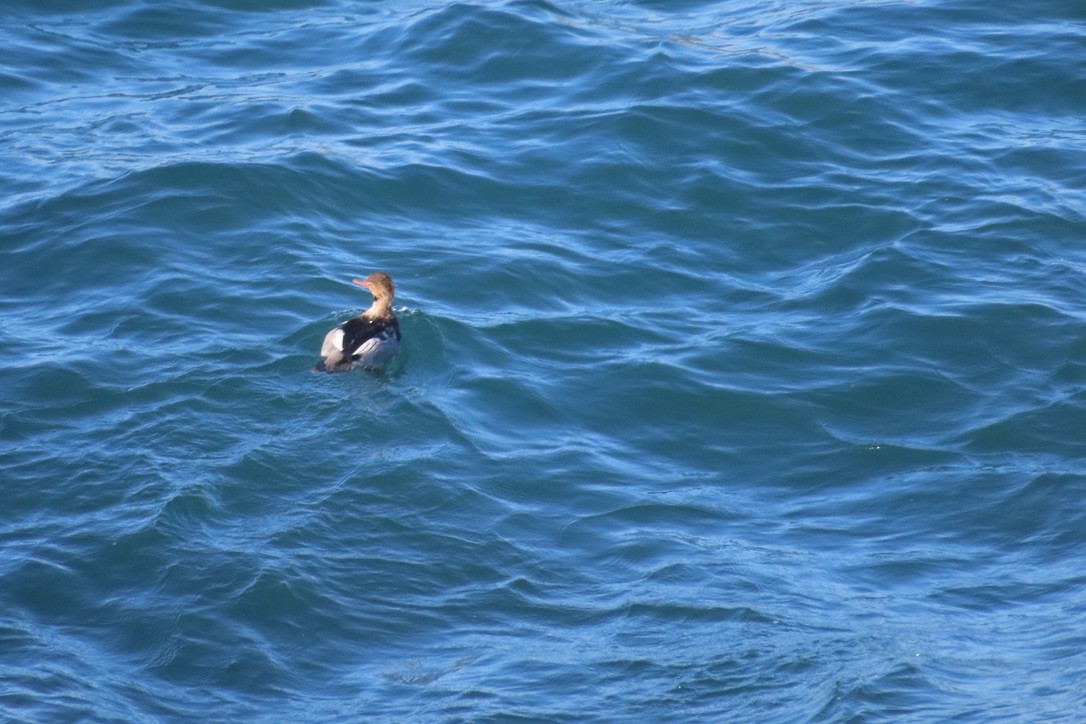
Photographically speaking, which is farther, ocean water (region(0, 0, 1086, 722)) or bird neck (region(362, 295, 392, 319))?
bird neck (region(362, 295, 392, 319))

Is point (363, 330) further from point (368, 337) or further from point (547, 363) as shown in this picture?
point (547, 363)

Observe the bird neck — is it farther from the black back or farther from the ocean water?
the ocean water

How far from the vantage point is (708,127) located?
12609 mm

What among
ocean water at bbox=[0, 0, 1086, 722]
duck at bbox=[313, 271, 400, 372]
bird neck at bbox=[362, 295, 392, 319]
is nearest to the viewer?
ocean water at bbox=[0, 0, 1086, 722]

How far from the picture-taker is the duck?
30.6 ft

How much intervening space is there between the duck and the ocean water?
0.53 feet

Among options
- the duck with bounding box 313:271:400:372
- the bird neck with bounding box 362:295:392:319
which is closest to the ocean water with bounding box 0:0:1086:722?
the duck with bounding box 313:271:400:372

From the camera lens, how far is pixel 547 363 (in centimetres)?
962

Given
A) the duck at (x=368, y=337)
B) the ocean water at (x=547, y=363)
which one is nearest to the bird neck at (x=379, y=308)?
the duck at (x=368, y=337)

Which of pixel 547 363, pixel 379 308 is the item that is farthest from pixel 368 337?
pixel 547 363

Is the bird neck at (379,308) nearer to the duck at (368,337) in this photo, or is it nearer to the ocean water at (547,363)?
the duck at (368,337)

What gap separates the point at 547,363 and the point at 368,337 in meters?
1.30

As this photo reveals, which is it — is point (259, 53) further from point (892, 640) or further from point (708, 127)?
point (892, 640)

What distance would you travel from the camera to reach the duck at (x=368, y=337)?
367 inches
